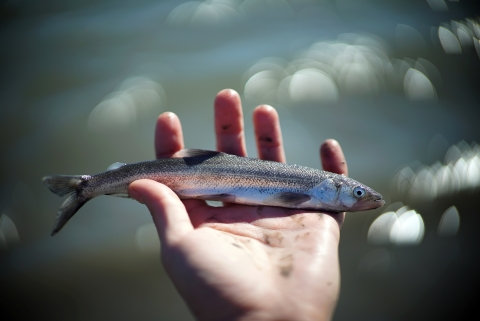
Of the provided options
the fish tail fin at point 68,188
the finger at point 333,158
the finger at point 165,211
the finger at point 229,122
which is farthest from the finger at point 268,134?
the fish tail fin at point 68,188

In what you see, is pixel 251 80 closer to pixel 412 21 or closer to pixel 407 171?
pixel 407 171

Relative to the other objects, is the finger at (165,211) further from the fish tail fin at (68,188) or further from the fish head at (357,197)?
the fish head at (357,197)

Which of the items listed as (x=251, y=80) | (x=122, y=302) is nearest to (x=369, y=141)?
(x=251, y=80)

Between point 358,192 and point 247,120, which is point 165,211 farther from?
point 247,120

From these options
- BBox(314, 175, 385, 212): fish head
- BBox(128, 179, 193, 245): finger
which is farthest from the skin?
BBox(314, 175, 385, 212): fish head

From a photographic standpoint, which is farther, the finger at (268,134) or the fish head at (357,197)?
the finger at (268,134)
